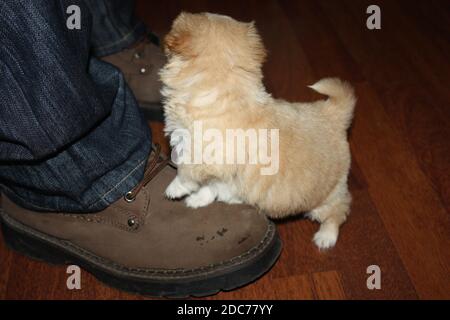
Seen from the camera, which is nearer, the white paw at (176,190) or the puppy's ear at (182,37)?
the puppy's ear at (182,37)

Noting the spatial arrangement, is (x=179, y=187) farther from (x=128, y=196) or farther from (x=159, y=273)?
(x=159, y=273)

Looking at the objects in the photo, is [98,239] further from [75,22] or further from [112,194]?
[75,22]

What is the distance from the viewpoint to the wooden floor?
4.33ft

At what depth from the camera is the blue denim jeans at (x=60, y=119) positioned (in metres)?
0.90

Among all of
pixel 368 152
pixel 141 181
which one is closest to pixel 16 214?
pixel 141 181

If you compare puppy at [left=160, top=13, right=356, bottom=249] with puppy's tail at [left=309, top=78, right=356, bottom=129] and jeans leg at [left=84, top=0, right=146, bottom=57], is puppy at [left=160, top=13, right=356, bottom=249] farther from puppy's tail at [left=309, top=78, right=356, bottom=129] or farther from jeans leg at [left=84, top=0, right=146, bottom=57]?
jeans leg at [left=84, top=0, right=146, bottom=57]

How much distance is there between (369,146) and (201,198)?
0.75m

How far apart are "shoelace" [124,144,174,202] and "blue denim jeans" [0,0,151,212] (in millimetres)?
18

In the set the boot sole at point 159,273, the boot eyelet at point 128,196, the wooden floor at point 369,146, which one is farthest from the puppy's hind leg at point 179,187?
the wooden floor at point 369,146

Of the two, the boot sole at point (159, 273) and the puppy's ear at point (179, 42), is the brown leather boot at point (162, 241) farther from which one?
the puppy's ear at point (179, 42)

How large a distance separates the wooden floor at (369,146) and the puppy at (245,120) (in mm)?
130

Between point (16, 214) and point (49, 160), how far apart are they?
33 cm

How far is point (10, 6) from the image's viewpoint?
0.86 m

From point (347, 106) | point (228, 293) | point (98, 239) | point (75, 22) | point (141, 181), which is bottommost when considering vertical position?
point (228, 293)
